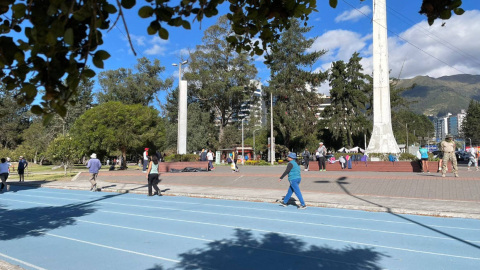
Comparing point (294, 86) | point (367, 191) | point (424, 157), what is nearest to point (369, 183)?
point (367, 191)

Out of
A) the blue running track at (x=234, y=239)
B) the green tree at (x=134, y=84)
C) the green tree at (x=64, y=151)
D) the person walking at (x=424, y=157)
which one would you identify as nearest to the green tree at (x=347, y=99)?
the green tree at (x=134, y=84)

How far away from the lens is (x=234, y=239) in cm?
720

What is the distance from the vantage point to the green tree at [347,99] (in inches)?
2103

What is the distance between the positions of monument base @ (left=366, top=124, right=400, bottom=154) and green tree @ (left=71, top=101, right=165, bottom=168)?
21.2m

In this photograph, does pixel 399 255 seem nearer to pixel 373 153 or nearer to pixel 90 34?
pixel 90 34

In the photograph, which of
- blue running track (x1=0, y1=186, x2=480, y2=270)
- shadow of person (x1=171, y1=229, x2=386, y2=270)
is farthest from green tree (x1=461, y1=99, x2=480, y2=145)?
shadow of person (x1=171, y1=229, x2=386, y2=270)

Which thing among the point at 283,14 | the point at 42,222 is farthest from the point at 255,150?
the point at 283,14

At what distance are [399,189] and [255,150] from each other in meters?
50.4

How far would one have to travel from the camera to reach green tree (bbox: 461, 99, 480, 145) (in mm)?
80688

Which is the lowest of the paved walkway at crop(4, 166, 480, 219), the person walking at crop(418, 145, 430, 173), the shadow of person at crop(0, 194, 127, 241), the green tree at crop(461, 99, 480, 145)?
the shadow of person at crop(0, 194, 127, 241)

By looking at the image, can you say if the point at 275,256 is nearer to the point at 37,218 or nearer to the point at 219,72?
the point at 37,218

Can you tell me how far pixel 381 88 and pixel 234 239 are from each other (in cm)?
2164

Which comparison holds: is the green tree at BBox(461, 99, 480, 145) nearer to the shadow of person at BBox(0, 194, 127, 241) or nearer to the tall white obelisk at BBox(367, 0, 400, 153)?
the tall white obelisk at BBox(367, 0, 400, 153)

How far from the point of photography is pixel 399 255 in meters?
6.01
